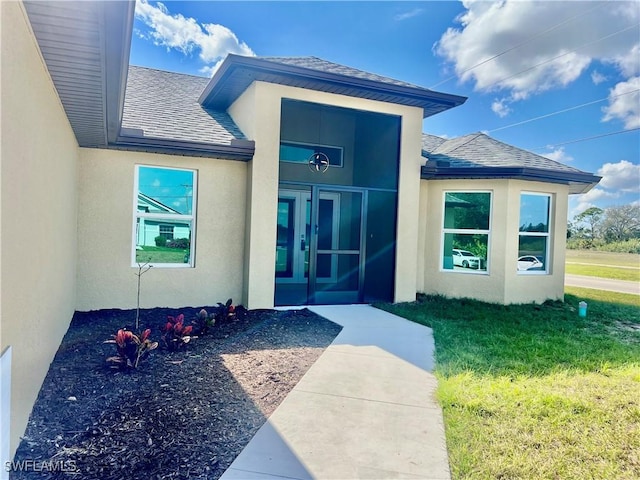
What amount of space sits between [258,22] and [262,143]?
24.1ft

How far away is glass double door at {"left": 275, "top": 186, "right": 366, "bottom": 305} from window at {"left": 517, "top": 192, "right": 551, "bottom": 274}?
420cm

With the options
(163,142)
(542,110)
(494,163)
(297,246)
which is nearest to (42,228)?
(163,142)

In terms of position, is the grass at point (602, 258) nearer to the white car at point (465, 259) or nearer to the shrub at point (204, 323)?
the white car at point (465, 259)

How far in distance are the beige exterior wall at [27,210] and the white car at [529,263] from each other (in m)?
9.79

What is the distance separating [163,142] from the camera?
722cm

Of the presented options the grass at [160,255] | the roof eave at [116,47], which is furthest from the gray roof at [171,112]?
the roof eave at [116,47]

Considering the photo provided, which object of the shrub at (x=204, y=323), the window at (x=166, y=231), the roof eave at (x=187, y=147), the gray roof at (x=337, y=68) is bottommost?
the shrub at (x=204, y=323)

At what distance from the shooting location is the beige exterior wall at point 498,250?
9.59m

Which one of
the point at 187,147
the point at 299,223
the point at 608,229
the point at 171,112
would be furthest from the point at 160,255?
the point at 608,229

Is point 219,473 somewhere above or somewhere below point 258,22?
below

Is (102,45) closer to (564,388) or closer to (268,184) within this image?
(268,184)

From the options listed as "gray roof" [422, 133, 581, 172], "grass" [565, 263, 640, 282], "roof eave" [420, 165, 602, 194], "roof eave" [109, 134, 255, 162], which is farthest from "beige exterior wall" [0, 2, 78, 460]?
"grass" [565, 263, 640, 282]

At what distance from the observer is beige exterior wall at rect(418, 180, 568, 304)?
959cm

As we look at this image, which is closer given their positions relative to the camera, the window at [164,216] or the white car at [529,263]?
the window at [164,216]
